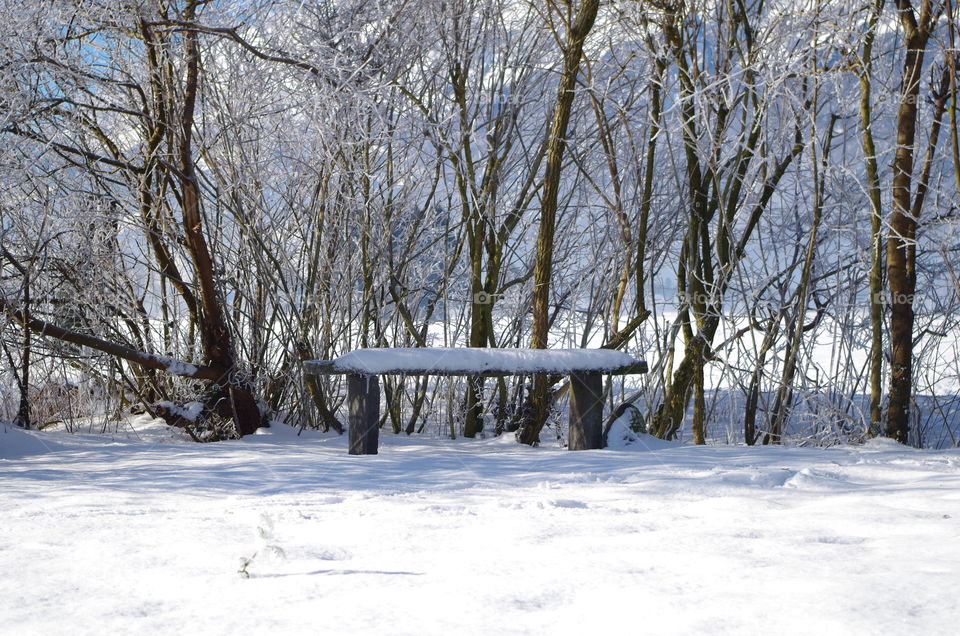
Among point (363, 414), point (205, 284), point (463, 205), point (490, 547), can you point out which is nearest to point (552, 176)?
point (463, 205)

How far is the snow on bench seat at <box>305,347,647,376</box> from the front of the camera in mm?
3588

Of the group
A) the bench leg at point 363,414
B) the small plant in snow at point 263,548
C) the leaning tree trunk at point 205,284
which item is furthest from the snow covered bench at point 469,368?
the small plant in snow at point 263,548

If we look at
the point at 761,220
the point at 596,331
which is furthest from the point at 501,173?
the point at 761,220

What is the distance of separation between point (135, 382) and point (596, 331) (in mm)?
3080

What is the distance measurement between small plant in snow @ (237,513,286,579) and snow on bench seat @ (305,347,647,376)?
5.79 feet

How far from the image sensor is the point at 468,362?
3.62 m

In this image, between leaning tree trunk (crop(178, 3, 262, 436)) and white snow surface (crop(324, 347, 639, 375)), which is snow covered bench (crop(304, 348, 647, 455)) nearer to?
white snow surface (crop(324, 347, 639, 375))

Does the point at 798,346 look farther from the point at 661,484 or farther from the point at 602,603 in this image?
the point at 602,603

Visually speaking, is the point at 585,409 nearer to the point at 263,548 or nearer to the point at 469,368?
the point at 469,368

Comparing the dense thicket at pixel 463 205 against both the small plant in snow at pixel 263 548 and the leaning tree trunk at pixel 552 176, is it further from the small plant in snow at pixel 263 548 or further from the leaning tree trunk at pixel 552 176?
the small plant in snow at pixel 263 548

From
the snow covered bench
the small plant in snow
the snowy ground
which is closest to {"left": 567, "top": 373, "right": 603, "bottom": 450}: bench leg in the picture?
the snow covered bench

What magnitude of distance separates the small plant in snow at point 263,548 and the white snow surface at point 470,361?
69.5 inches

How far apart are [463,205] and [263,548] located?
3260 millimetres

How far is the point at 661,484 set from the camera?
2580mm
